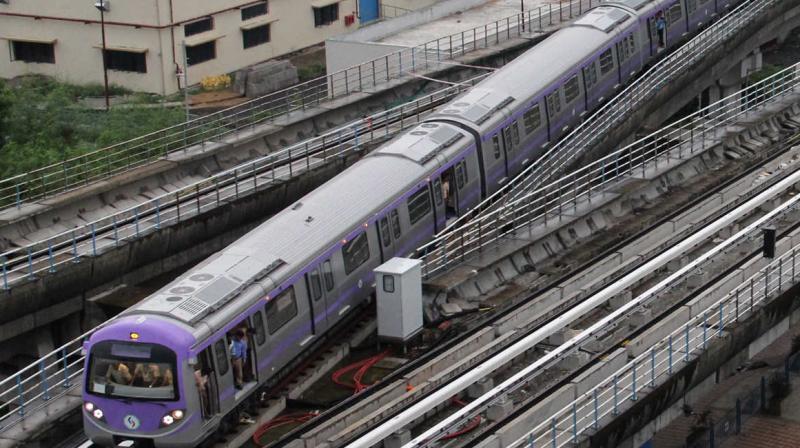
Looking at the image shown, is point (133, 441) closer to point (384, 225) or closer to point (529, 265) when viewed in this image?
point (384, 225)

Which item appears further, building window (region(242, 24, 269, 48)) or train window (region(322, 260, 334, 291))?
building window (region(242, 24, 269, 48))

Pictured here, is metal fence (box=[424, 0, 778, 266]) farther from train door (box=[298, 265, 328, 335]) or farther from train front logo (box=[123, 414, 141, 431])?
train front logo (box=[123, 414, 141, 431])

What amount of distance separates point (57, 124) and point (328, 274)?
24218mm

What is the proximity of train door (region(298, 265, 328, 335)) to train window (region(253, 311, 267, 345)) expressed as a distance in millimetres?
1504

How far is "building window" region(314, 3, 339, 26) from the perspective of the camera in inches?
2406


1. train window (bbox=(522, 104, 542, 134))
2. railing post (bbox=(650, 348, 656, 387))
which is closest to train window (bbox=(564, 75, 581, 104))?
train window (bbox=(522, 104, 542, 134))

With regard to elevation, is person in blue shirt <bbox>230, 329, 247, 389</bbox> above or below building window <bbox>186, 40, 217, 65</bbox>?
above

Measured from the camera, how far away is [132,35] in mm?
54156

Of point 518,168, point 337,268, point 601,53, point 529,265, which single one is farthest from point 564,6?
point 337,268

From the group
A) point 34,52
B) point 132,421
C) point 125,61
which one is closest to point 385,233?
point 132,421

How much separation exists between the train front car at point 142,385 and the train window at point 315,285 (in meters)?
3.62

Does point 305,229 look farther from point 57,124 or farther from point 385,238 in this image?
point 57,124

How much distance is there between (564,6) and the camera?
54281 millimetres

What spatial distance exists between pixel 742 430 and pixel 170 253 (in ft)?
40.9
